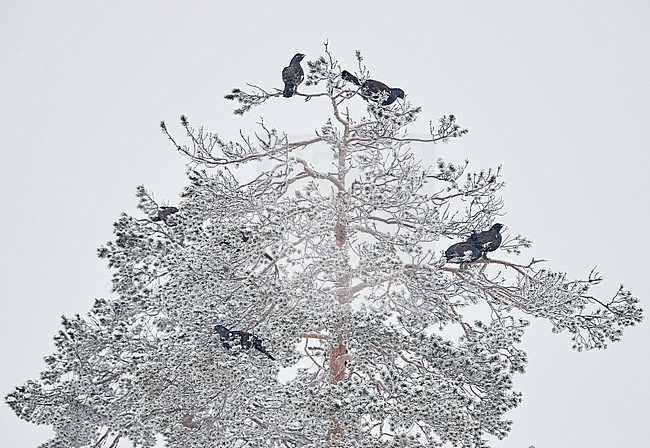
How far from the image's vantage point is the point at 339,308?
→ 393 cm

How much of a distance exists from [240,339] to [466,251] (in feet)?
3.88

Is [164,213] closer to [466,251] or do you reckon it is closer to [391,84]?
[466,251]

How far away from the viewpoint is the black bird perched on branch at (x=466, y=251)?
406 centimetres

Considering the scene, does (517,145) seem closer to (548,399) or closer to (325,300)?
(548,399)

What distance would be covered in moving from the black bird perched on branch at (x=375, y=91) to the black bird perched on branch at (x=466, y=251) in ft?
2.61

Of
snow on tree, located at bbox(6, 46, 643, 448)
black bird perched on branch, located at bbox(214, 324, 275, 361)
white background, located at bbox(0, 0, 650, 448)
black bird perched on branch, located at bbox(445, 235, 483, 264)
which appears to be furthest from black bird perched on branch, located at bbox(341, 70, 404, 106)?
white background, located at bbox(0, 0, 650, 448)

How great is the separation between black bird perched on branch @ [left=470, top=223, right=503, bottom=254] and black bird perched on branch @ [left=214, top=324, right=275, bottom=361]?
1.17m

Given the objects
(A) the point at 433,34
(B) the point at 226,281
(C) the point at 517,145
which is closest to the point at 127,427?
(B) the point at 226,281

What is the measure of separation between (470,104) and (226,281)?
9352mm

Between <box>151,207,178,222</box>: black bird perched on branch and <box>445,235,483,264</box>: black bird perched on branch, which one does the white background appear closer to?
<box>151,207,178,222</box>: black bird perched on branch

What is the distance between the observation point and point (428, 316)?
13.3ft

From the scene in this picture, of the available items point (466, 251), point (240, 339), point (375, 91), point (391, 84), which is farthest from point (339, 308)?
point (391, 84)

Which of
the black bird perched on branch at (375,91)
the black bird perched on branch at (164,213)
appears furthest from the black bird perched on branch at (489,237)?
the black bird perched on branch at (164,213)

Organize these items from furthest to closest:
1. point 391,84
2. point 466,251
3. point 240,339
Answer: point 391,84 < point 466,251 < point 240,339
